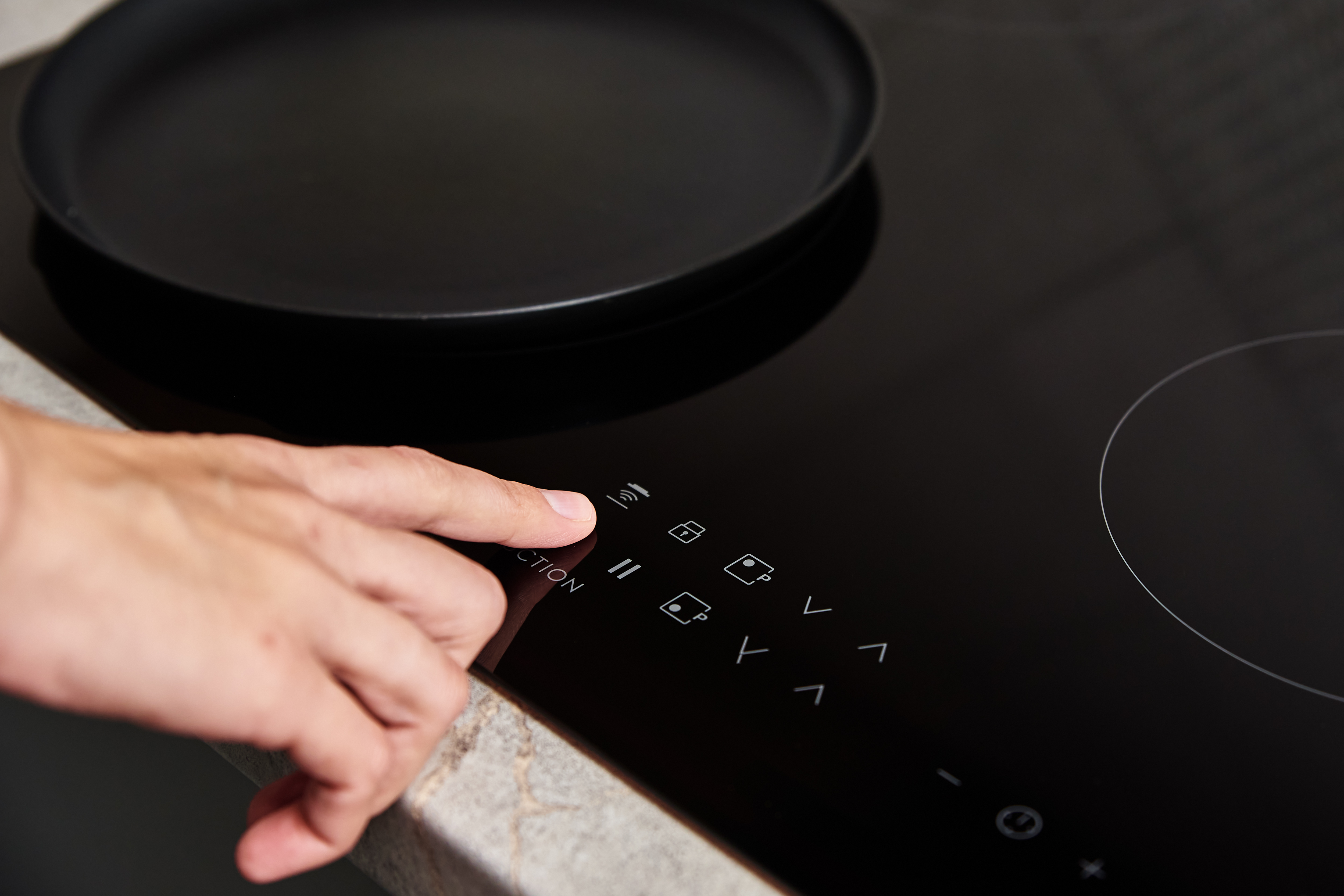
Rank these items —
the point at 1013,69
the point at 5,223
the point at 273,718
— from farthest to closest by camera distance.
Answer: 1. the point at 1013,69
2. the point at 5,223
3. the point at 273,718

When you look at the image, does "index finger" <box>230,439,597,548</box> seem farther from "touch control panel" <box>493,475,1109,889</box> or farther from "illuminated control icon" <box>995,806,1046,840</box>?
"illuminated control icon" <box>995,806,1046,840</box>

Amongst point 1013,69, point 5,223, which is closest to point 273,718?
point 5,223

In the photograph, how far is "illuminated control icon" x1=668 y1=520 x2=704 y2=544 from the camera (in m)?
0.44

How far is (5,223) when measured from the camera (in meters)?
0.67

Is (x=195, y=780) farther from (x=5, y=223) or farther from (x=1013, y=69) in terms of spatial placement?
(x=1013, y=69)

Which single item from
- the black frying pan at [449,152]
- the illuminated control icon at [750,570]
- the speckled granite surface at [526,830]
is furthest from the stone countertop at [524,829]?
the black frying pan at [449,152]

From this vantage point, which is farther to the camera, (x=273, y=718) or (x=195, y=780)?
(x=195, y=780)

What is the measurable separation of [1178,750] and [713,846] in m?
0.17

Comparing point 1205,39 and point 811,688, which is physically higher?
point 1205,39

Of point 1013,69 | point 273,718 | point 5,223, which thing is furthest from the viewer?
point 1013,69

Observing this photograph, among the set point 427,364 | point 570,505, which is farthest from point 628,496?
point 427,364

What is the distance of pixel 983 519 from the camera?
0.45m

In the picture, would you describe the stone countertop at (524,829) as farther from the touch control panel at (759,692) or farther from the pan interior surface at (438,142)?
the pan interior surface at (438,142)

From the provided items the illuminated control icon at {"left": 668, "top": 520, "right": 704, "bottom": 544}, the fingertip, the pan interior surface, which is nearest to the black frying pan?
the pan interior surface
